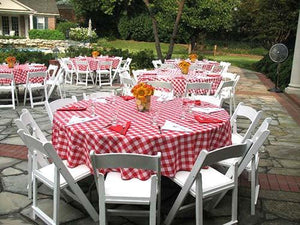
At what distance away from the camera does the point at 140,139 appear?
2.77m

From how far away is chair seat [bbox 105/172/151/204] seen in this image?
100 inches

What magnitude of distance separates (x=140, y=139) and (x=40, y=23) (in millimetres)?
35759

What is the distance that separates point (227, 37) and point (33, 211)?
3315 centimetres

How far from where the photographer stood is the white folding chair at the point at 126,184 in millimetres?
2322

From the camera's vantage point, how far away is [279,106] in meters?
8.80

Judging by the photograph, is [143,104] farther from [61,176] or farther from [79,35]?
Answer: [79,35]

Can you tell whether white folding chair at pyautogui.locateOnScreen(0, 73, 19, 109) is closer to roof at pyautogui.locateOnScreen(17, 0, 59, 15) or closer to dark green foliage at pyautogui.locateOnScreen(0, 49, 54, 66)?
dark green foliage at pyautogui.locateOnScreen(0, 49, 54, 66)

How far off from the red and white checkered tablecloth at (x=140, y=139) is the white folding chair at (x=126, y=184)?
0.12 meters

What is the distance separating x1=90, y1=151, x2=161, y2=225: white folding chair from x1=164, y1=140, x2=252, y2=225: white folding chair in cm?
23

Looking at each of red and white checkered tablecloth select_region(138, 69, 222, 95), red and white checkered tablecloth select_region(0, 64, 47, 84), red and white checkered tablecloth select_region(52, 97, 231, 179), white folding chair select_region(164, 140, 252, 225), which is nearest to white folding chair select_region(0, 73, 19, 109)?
Answer: red and white checkered tablecloth select_region(0, 64, 47, 84)

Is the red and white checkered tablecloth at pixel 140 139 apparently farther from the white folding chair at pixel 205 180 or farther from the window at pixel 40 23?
the window at pixel 40 23

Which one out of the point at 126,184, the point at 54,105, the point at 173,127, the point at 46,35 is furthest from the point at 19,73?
the point at 46,35

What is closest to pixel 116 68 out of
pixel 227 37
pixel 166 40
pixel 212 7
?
pixel 212 7

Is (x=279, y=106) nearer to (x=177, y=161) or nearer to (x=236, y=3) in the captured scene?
(x=177, y=161)
